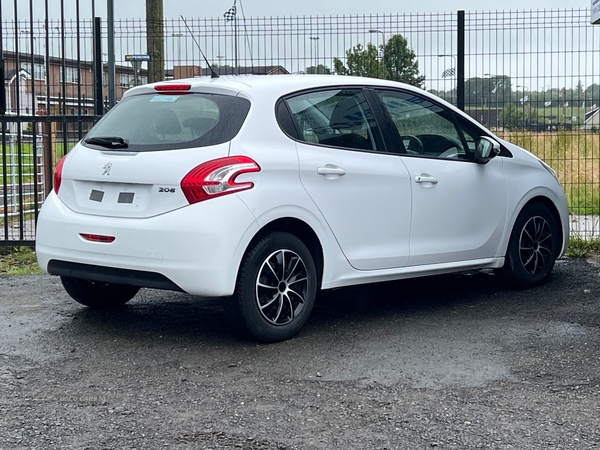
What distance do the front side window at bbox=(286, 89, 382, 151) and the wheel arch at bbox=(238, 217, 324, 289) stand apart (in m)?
0.56

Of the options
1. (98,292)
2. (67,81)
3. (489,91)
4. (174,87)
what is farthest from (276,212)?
(67,81)

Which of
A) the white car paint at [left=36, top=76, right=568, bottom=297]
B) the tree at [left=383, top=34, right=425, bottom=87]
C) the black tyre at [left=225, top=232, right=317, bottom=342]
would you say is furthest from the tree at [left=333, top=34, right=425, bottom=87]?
the black tyre at [left=225, top=232, right=317, bottom=342]

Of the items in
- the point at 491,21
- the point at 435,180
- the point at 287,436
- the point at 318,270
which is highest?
the point at 491,21

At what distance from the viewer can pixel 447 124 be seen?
7.30 metres

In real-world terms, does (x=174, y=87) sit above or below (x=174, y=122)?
above

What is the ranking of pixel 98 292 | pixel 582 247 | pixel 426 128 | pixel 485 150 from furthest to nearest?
pixel 582 247
pixel 485 150
pixel 426 128
pixel 98 292

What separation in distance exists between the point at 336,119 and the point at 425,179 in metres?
0.81

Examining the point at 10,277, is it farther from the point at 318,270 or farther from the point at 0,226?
the point at 318,270

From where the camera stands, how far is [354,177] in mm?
6324

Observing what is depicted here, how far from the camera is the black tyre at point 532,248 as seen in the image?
7.66 meters

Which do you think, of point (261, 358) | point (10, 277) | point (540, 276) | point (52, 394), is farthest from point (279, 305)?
point (10, 277)

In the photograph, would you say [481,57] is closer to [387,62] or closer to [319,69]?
[387,62]

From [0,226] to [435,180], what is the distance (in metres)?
6.08

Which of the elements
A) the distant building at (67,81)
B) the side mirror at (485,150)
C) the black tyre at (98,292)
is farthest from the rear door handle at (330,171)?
the distant building at (67,81)
